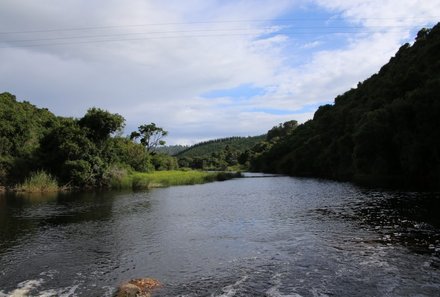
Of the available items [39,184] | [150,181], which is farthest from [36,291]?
[150,181]

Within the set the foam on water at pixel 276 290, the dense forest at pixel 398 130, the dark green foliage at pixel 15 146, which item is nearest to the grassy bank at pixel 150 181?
the dark green foliage at pixel 15 146

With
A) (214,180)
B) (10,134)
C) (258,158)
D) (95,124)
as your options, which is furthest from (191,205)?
(258,158)

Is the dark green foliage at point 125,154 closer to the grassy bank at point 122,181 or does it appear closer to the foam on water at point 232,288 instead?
the grassy bank at point 122,181

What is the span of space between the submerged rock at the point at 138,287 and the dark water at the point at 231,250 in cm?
55

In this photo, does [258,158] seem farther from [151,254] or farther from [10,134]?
[151,254]

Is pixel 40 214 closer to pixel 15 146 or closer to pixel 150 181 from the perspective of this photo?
pixel 150 181

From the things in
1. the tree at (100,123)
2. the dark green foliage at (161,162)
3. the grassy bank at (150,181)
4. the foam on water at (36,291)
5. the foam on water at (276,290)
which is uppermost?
the tree at (100,123)

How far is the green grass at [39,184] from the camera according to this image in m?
59.9

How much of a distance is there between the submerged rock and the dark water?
547 mm

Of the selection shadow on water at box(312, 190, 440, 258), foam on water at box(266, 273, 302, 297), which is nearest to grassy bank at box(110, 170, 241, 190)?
shadow on water at box(312, 190, 440, 258)

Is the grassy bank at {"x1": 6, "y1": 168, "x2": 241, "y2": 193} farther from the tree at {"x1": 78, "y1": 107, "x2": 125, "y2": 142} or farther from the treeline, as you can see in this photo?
the tree at {"x1": 78, "y1": 107, "x2": 125, "y2": 142}

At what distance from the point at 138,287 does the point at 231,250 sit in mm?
7721

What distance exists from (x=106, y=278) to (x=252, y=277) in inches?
249

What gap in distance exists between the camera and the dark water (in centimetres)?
1585
